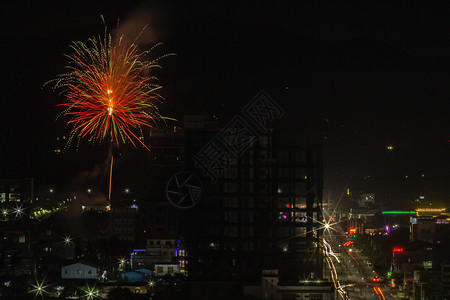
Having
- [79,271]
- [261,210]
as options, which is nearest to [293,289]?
[261,210]

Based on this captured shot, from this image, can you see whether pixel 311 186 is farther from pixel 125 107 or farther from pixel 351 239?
pixel 351 239

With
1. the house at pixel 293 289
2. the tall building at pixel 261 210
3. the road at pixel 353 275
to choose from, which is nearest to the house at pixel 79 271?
the tall building at pixel 261 210

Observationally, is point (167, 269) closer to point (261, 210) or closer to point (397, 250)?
point (261, 210)

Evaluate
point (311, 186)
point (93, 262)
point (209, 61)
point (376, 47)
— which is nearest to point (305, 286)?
point (311, 186)

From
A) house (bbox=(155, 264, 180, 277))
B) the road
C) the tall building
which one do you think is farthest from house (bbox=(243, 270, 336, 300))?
house (bbox=(155, 264, 180, 277))

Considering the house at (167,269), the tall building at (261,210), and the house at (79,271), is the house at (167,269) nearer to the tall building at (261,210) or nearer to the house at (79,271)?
the house at (79,271)
